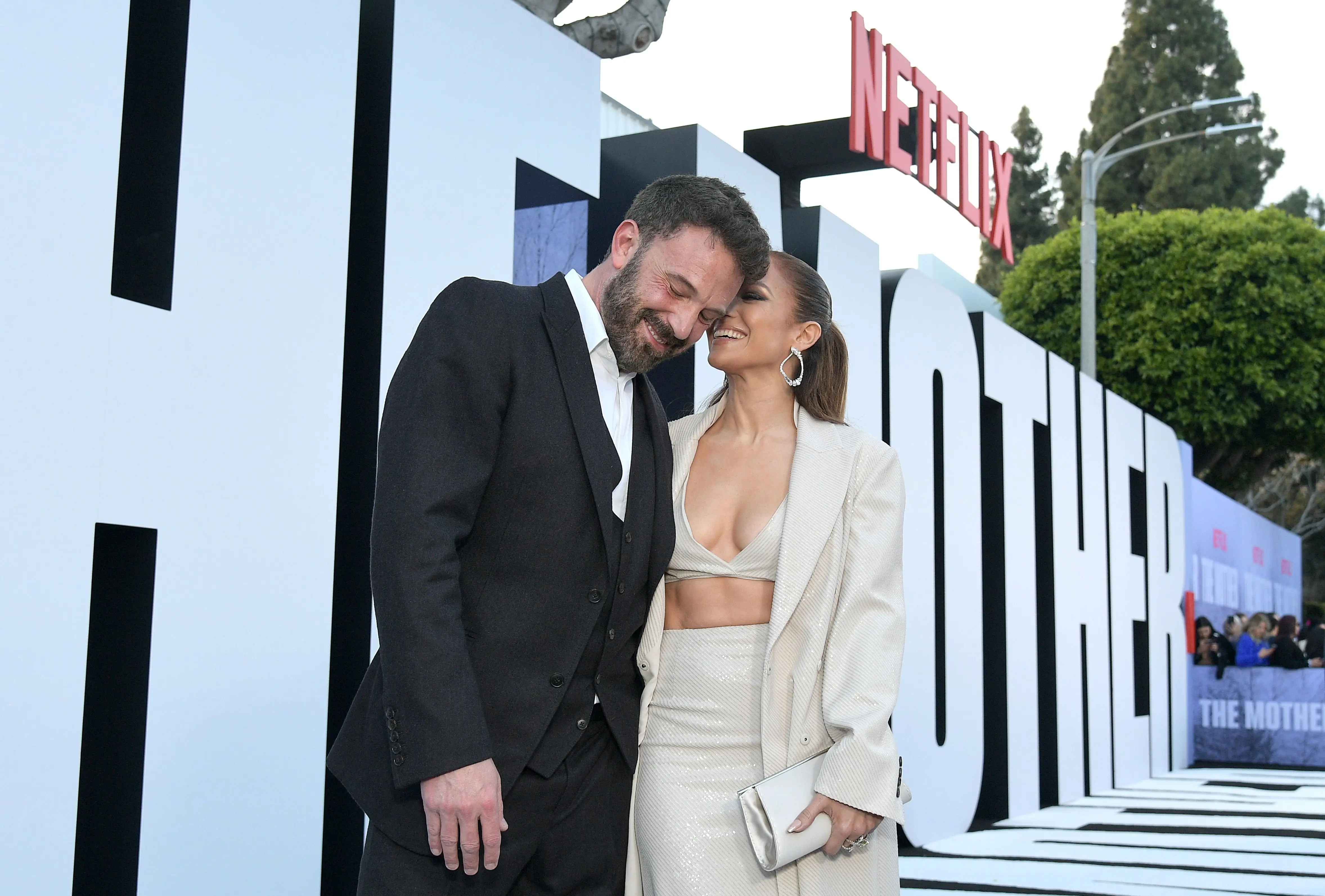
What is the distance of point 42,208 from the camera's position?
→ 3.28 m

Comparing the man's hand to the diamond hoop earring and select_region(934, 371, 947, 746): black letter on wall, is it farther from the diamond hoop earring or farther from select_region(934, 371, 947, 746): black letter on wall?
select_region(934, 371, 947, 746): black letter on wall

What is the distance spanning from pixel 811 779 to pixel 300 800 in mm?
1923

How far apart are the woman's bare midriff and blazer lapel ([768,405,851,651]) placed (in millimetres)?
51

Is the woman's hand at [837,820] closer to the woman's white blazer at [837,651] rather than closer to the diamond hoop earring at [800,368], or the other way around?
the woman's white blazer at [837,651]

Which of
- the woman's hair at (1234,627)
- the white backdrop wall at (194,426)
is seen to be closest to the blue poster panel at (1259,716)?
the woman's hair at (1234,627)

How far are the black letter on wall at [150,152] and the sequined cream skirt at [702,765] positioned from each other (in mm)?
1836

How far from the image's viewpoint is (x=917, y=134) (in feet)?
29.6

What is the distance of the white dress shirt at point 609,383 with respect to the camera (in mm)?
2572

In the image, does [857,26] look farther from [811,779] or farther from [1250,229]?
[1250,229]

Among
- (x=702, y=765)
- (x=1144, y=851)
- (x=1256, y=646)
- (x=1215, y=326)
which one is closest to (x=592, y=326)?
(x=702, y=765)

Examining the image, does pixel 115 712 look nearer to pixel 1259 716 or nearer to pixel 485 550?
pixel 485 550

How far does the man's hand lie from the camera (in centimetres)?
217

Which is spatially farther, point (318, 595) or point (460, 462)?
point (318, 595)

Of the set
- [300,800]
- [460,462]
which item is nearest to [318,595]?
[300,800]
